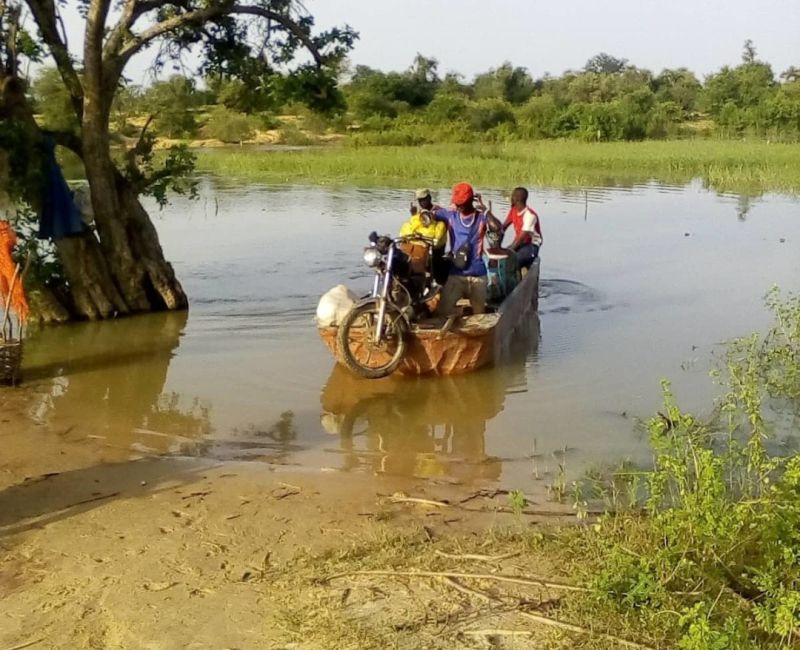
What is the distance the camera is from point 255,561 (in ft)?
14.9

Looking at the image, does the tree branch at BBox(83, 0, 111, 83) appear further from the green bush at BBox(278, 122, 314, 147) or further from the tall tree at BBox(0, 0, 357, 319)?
the green bush at BBox(278, 122, 314, 147)

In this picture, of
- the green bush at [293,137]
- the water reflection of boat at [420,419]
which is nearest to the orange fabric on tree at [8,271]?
the water reflection of boat at [420,419]

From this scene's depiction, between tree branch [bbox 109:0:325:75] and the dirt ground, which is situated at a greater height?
tree branch [bbox 109:0:325:75]

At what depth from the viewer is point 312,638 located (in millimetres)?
3645

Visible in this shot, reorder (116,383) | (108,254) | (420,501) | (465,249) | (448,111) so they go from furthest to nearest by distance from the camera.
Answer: (448,111)
(108,254)
(465,249)
(116,383)
(420,501)

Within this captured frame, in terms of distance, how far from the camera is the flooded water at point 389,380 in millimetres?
6820

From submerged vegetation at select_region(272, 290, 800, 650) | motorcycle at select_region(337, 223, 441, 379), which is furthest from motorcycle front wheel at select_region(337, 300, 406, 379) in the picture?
submerged vegetation at select_region(272, 290, 800, 650)

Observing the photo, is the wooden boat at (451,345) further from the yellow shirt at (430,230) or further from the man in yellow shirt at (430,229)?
the yellow shirt at (430,230)

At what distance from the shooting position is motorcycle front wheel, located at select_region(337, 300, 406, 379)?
785 centimetres

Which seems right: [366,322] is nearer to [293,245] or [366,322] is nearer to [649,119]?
[293,245]

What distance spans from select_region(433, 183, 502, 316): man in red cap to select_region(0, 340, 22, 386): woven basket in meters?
3.54

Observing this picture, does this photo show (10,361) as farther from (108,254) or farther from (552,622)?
(552,622)

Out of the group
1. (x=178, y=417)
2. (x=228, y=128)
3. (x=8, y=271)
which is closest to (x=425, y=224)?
(x=178, y=417)

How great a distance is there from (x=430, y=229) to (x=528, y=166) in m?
20.6
